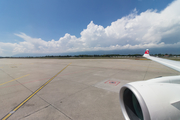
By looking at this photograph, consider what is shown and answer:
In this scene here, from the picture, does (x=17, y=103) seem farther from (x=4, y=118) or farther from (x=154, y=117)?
(x=154, y=117)

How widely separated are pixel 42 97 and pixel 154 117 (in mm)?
5015

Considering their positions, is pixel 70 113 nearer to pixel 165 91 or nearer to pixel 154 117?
pixel 154 117

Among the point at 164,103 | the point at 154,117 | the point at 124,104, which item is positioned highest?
the point at 164,103

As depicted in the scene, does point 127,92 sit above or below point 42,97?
above

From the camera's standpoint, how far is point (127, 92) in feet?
7.10

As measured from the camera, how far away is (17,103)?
4008 mm

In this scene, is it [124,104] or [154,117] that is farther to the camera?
[124,104]

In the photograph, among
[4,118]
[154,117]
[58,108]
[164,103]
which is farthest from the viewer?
[58,108]

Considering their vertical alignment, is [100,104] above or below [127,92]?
below

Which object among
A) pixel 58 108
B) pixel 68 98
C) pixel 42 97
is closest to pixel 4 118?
pixel 42 97

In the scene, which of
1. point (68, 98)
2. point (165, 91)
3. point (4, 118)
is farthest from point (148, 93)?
point (4, 118)

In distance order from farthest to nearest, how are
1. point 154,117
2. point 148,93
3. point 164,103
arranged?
point 148,93
point 164,103
point 154,117


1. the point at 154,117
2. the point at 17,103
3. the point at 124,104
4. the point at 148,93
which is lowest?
the point at 17,103

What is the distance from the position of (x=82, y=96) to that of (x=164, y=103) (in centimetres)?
374
